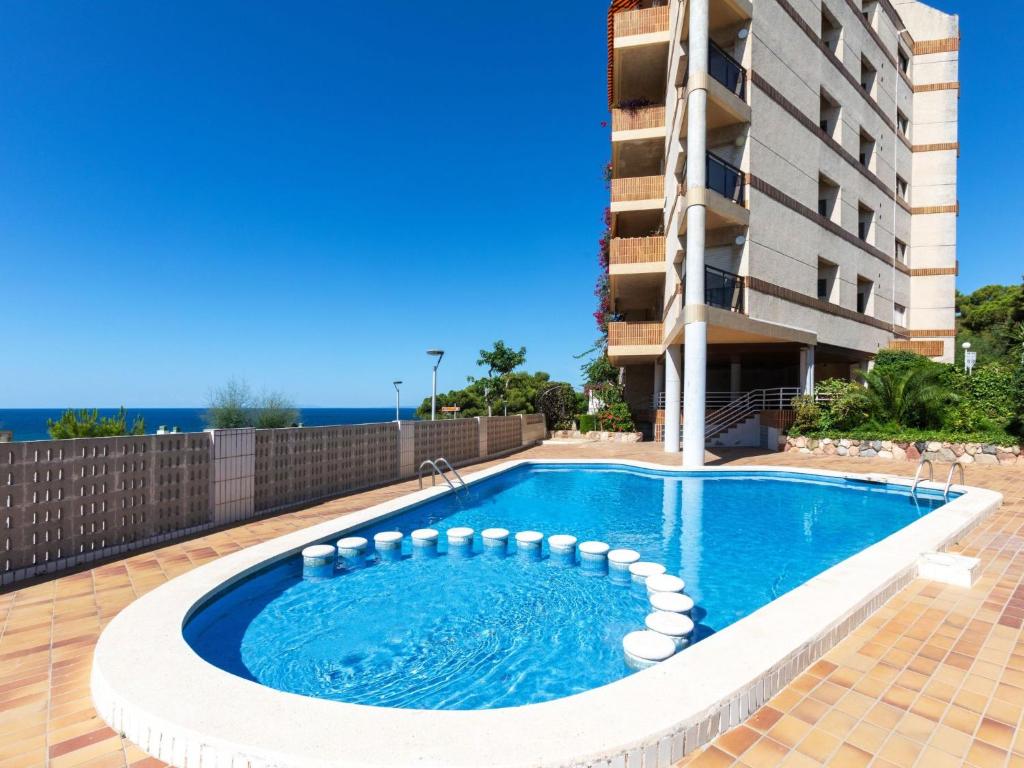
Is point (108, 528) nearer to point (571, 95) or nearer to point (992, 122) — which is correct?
point (571, 95)

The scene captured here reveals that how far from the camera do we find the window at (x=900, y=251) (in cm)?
2341

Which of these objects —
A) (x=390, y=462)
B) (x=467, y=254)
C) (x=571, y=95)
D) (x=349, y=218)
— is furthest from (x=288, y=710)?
(x=467, y=254)

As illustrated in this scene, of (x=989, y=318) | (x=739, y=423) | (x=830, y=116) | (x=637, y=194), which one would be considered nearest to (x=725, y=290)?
(x=739, y=423)

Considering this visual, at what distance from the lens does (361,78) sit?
17172 millimetres

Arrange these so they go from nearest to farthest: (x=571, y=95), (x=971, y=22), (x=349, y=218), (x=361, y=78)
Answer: (x=361, y=78), (x=571, y=95), (x=971, y=22), (x=349, y=218)

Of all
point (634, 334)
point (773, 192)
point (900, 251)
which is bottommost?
point (634, 334)

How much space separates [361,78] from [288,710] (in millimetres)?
19976

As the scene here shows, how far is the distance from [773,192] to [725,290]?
3.85m

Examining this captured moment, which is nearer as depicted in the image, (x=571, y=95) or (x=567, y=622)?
(x=567, y=622)

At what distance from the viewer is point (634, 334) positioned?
18.0 meters

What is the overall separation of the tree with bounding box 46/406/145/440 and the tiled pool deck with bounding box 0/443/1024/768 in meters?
3.53

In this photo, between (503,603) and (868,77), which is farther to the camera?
(868,77)

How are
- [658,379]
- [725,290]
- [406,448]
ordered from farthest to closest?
[658,379], [725,290], [406,448]

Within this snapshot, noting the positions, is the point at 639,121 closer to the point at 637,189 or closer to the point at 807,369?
the point at 637,189
